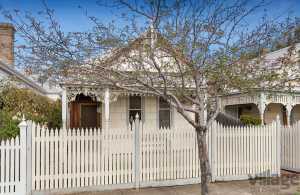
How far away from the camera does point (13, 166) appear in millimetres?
6789

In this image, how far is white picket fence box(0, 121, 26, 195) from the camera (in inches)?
266

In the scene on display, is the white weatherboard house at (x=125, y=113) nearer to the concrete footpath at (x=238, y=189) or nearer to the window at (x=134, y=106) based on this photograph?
the window at (x=134, y=106)

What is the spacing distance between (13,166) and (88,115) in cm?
748

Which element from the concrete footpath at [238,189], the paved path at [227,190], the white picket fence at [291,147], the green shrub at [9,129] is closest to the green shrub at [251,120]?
the white picket fence at [291,147]

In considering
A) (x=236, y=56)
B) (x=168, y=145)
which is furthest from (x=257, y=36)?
(x=168, y=145)

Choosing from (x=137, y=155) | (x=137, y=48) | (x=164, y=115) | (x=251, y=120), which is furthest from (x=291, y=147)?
(x=251, y=120)

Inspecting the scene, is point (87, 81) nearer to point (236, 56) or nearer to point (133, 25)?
point (133, 25)

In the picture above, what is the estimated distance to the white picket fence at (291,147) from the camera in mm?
9945

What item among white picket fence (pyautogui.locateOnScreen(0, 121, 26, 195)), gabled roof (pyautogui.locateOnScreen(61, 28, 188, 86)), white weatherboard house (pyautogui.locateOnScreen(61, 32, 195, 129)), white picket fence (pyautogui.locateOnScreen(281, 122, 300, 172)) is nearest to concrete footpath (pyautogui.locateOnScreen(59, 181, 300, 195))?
white picket fence (pyautogui.locateOnScreen(0, 121, 26, 195))

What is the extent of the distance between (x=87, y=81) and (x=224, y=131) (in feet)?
14.5

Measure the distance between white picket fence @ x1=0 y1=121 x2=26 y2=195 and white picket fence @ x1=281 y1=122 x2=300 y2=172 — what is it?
8.41m

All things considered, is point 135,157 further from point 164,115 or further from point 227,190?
point 164,115

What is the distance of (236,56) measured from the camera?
598 centimetres

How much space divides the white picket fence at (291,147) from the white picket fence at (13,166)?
27.6 ft
